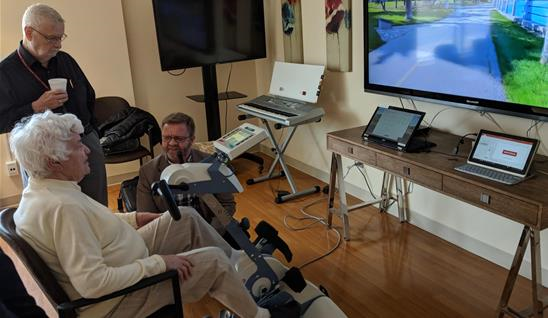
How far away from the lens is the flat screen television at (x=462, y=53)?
1.96 meters

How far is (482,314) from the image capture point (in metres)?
0.88

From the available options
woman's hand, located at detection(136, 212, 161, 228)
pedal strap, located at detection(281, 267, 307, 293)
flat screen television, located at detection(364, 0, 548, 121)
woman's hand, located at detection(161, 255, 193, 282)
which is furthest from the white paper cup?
flat screen television, located at detection(364, 0, 548, 121)

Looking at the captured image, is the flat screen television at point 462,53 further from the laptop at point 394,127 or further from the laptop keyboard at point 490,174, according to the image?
the laptop keyboard at point 490,174

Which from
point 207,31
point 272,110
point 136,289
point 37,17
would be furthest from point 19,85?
point 207,31

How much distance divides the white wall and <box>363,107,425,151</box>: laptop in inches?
11.8

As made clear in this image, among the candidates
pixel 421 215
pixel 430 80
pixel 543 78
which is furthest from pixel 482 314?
pixel 421 215

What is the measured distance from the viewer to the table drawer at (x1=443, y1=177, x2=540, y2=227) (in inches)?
67.2

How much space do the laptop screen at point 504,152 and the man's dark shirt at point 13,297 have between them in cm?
173

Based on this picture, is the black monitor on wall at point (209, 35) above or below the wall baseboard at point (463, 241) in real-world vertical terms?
above

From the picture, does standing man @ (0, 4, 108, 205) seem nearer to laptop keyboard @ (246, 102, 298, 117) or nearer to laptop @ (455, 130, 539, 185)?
laptop keyboard @ (246, 102, 298, 117)

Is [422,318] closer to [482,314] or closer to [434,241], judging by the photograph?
[482,314]

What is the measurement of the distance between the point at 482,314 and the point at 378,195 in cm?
236

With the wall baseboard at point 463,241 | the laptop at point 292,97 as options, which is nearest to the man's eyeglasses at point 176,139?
the laptop at point 292,97

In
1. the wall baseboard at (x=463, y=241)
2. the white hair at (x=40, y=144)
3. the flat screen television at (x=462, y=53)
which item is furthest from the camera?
the wall baseboard at (x=463, y=241)
